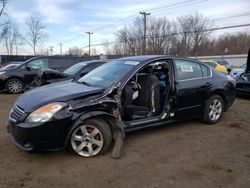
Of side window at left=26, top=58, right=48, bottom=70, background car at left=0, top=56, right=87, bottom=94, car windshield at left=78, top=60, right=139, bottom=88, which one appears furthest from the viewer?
side window at left=26, top=58, right=48, bottom=70

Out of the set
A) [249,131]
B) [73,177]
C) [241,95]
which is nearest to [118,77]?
[73,177]

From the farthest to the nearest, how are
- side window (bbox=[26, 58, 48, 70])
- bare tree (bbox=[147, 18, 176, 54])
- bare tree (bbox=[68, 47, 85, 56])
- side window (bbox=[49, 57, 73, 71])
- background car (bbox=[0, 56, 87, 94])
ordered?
bare tree (bbox=[68, 47, 85, 56])
bare tree (bbox=[147, 18, 176, 54])
side window (bbox=[49, 57, 73, 71])
side window (bbox=[26, 58, 48, 70])
background car (bbox=[0, 56, 87, 94])

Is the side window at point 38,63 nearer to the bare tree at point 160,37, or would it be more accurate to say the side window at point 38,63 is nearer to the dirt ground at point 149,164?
the dirt ground at point 149,164

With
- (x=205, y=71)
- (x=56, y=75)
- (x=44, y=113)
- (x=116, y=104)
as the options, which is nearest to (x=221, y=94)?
(x=205, y=71)

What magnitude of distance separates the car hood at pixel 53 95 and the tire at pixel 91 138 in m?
0.46

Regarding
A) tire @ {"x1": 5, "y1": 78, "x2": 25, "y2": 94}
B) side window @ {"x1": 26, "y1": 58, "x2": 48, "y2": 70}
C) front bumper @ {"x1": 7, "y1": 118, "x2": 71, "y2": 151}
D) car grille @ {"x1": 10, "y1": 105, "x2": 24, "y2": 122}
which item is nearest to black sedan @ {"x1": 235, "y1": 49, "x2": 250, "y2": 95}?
front bumper @ {"x1": 7, "y1": 118, "x2": 71, "y2": 151}

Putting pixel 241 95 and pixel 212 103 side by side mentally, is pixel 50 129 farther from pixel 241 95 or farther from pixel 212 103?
pixel 241 95

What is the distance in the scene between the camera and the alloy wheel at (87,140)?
4078 millimetres

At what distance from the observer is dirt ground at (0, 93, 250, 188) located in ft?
11.4

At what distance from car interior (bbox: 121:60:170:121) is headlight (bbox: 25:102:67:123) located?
1.43m

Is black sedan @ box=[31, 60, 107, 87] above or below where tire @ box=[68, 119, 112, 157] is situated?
above

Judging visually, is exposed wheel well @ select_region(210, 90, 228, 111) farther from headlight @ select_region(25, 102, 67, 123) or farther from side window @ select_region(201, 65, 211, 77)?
headlight @ select_region(25, 102, 67, 123)

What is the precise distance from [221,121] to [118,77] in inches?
119

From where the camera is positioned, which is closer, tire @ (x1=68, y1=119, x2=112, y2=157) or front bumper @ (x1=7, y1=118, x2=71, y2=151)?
front bumper @ (x1=7, y1=118, x2=71, y2=151)
